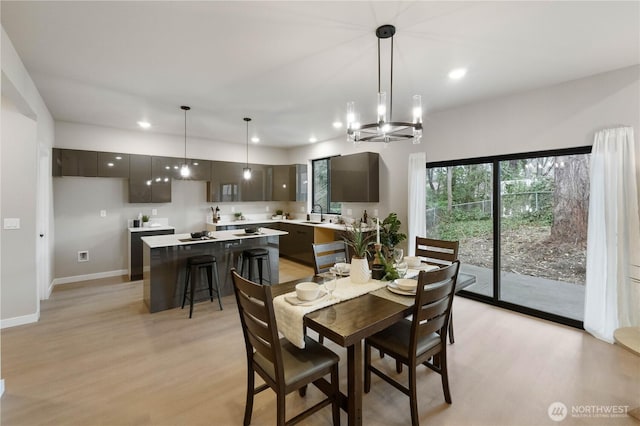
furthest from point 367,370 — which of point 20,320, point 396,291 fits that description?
point 20,320

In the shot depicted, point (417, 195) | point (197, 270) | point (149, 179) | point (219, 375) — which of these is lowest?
point (219, 375)

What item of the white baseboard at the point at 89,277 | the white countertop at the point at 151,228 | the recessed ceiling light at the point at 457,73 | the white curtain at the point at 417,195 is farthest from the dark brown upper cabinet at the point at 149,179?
the recessed ceiling light at the point at 457,73

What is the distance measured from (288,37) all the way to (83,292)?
465 centimetres

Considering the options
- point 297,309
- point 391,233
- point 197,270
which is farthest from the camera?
point 391,233

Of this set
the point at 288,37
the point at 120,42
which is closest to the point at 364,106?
the point at 288,37

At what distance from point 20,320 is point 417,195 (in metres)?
5.25

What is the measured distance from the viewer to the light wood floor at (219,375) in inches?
75.9

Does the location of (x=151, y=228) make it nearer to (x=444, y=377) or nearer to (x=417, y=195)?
(x=417, y=195)

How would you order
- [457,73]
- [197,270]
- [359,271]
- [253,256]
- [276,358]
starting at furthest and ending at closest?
[253,256], [197,270], [457,73], [359,271], [276,358]

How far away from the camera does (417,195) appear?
4.42 metres

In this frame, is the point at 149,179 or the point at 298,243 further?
the point at 298,243

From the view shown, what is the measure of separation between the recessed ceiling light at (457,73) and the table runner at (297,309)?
2.33 meters

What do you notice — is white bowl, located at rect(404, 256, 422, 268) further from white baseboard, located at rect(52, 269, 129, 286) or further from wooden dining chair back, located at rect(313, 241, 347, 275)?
white baseboard, located at rect(52, 269, 129, 286)

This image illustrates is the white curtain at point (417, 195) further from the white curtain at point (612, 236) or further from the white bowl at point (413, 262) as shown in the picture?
the white curtain at point (612, 236)
